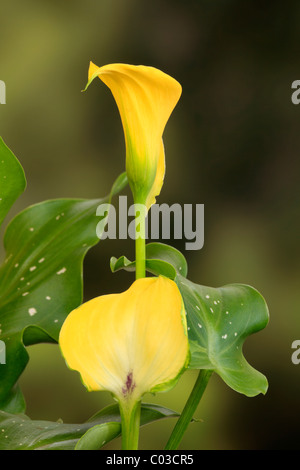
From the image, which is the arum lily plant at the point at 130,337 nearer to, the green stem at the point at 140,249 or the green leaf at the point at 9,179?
the green stem at the point at 140,249

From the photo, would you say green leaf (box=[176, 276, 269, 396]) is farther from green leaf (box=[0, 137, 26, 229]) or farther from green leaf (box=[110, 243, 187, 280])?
green leaf (box=[0, 137, 26, 229])

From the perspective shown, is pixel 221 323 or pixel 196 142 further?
pixel 196 142

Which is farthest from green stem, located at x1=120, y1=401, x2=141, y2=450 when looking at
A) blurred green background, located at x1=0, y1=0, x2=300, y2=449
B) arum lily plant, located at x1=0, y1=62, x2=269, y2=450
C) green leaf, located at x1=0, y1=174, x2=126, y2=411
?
blurred green background, located at x1=0, y1=0, x2=300, y2=449

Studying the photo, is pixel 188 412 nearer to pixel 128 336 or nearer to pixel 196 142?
pixel 128 336

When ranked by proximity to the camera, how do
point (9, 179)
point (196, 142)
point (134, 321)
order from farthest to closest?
point (196, 142)
point (9, 179)
point (134, 321)

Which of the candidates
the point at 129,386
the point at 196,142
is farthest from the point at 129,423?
the point at 196,142
